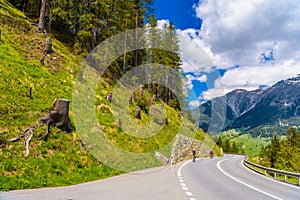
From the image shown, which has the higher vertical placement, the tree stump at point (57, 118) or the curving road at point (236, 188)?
the tree stump at point (57, 118)

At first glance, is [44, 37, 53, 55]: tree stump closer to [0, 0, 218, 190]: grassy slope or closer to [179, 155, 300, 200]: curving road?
[0, 0, 218, 190]: grassy slope

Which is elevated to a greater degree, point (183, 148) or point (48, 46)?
point (48, 46)

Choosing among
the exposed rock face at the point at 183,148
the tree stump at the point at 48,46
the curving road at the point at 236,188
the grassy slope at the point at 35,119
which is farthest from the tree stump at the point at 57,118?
the exposed rock face at the point at 183,148

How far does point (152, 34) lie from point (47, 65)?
104 feet

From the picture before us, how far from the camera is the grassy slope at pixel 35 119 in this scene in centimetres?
1104

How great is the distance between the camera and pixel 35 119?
14594mm

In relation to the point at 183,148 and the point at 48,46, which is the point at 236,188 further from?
the point at 183,148

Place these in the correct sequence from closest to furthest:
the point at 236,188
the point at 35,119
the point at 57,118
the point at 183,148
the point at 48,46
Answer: the point at 236,188 < the point at 35,119 < the point at 57,118 < the point at 48,46 < the point at 183,148

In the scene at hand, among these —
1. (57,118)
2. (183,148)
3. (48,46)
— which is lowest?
(183,148)

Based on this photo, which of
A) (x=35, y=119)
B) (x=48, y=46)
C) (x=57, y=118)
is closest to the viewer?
(x=35, y=119)

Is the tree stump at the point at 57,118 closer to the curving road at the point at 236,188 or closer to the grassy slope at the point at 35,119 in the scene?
the grassy slope at the point at 35,119

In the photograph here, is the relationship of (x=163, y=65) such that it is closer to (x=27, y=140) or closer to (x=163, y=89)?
(x=163, y=89)

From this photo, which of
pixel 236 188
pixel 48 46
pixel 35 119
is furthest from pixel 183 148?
pixel 236 188

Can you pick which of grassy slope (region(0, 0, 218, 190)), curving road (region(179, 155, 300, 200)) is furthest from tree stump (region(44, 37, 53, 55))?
curving road (region(179, 155, 300, 200))
